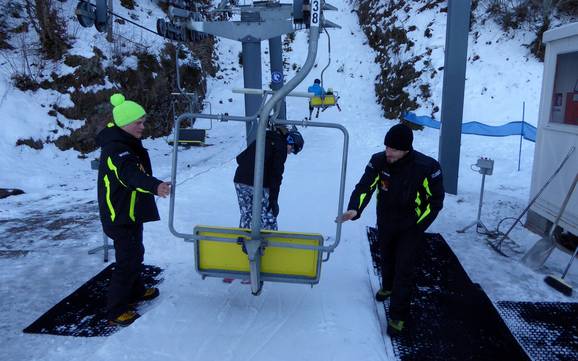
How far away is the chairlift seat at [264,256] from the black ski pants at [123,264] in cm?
49

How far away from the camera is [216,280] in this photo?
4227 millimetres

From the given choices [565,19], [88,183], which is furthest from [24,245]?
[565,19]

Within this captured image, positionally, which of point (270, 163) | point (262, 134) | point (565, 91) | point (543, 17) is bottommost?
point (270, 163)

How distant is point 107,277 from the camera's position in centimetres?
436

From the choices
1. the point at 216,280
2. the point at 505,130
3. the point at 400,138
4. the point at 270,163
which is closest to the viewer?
the point at 400,138

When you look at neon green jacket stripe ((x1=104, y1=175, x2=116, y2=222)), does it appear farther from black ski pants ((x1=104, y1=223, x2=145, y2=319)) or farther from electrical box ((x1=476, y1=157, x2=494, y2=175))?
electrical box ((x1=476, y1=157, x2=494, y2=175))

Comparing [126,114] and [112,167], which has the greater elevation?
[126,114]

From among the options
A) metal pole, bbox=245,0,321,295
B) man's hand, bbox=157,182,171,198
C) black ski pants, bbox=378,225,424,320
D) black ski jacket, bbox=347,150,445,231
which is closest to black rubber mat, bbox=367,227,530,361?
black ski pants, bbox=378,225,424,320

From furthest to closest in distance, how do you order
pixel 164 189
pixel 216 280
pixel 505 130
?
1. pixel 505 130
2. pixel 216 280
3. pixel 164 189

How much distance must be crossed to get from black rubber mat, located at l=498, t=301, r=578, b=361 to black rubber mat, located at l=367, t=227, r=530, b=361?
11cm

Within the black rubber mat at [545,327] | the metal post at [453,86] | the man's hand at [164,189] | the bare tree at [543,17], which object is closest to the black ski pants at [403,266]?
the black rubber mat at [545,327]

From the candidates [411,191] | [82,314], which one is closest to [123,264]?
[82,314]

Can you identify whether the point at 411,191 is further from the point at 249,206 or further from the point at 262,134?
the point at 249,206

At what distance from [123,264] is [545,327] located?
11.2ft
